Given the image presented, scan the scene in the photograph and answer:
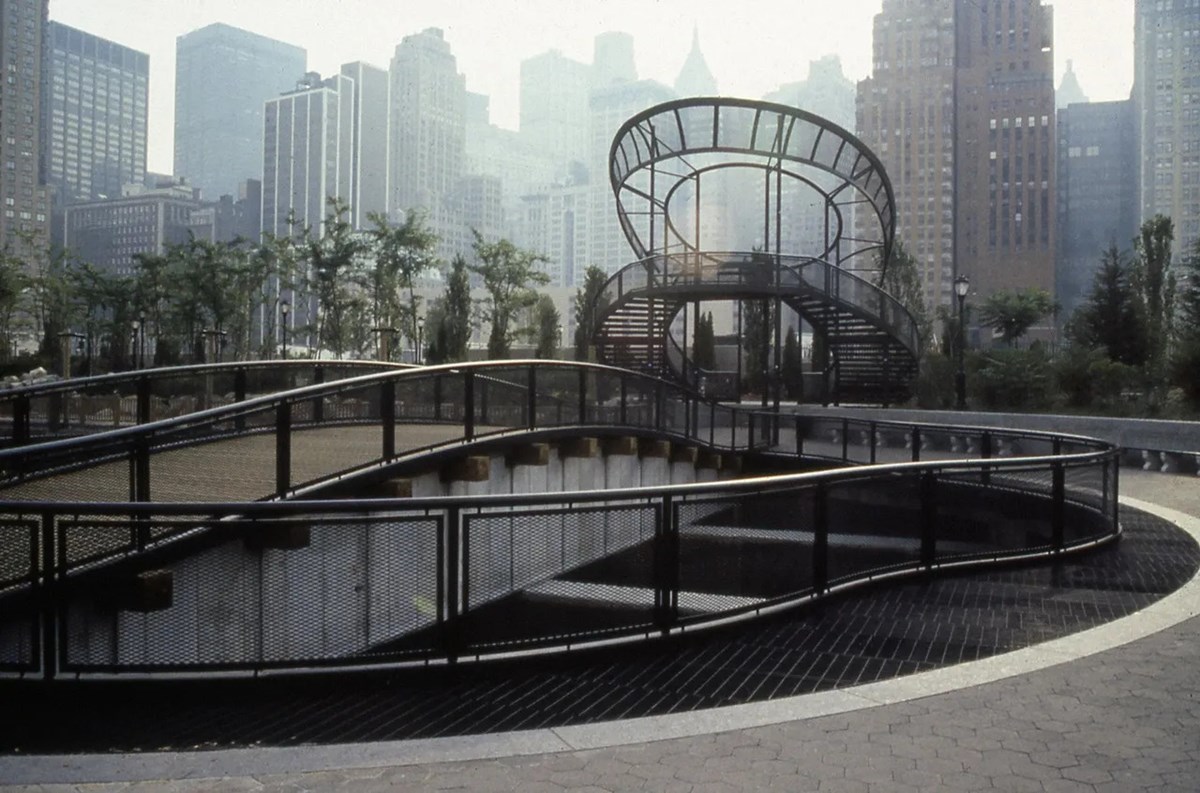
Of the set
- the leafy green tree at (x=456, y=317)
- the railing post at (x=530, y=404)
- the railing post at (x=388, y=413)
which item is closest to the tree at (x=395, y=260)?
the leafy green tree at (x=456, y=317)

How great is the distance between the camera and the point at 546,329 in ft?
181

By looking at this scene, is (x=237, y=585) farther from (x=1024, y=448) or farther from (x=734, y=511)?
(x=1024, y=448)

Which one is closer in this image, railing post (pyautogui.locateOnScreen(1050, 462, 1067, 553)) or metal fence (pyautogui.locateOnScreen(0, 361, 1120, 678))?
metal fence (pyautogui.locateOnScreen(0, 361, 1120, 678))

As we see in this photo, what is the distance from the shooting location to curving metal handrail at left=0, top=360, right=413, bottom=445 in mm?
12266

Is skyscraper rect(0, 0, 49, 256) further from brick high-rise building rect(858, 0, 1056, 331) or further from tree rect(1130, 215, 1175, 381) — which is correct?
tree rect(1130, 215, 1175, 381)

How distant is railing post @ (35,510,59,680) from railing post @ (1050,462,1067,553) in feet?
31.2

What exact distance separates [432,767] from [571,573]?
2245 mm

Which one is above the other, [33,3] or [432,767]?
[33,3]

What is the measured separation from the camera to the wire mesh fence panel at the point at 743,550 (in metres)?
7.42

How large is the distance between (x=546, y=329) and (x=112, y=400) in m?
35.7

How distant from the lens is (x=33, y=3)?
6880 inches

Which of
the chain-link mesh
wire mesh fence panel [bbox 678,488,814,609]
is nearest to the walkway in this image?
the chain-link mesh

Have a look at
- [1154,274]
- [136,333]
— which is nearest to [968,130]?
[1154,274]

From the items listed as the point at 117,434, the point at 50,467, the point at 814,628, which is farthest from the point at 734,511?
the point at 50,467
